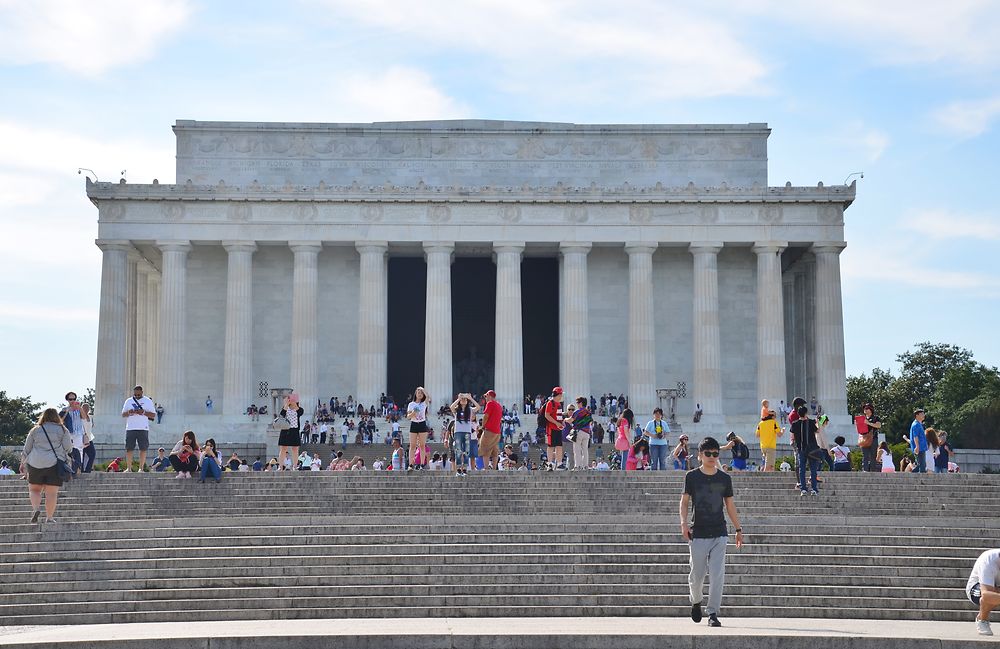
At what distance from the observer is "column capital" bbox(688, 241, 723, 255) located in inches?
2564

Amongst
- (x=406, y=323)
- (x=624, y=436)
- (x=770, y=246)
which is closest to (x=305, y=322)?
(x=406, y=323)

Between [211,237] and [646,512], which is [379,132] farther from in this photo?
[646,512]

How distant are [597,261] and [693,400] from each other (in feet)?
27.1

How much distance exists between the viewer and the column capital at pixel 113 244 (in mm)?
63844

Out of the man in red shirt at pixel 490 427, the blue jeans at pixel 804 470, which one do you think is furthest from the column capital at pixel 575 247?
the blue jeans at pixel 804 470

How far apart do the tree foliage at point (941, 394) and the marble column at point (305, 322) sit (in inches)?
1149

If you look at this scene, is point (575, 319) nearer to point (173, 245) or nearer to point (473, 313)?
point (473, 313)

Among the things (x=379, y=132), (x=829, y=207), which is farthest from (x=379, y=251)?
(x=829, y=207)

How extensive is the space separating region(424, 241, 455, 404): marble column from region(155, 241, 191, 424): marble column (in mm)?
11457

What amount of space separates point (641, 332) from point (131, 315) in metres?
24.5

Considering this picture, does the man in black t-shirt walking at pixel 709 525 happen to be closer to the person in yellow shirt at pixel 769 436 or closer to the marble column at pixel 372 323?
the person in yellow shirt at pixel 769 436

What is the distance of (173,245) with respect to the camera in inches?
2542

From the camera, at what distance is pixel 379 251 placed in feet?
212

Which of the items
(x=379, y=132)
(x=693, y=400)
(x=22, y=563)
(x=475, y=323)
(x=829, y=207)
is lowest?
(x=22, y=563)
